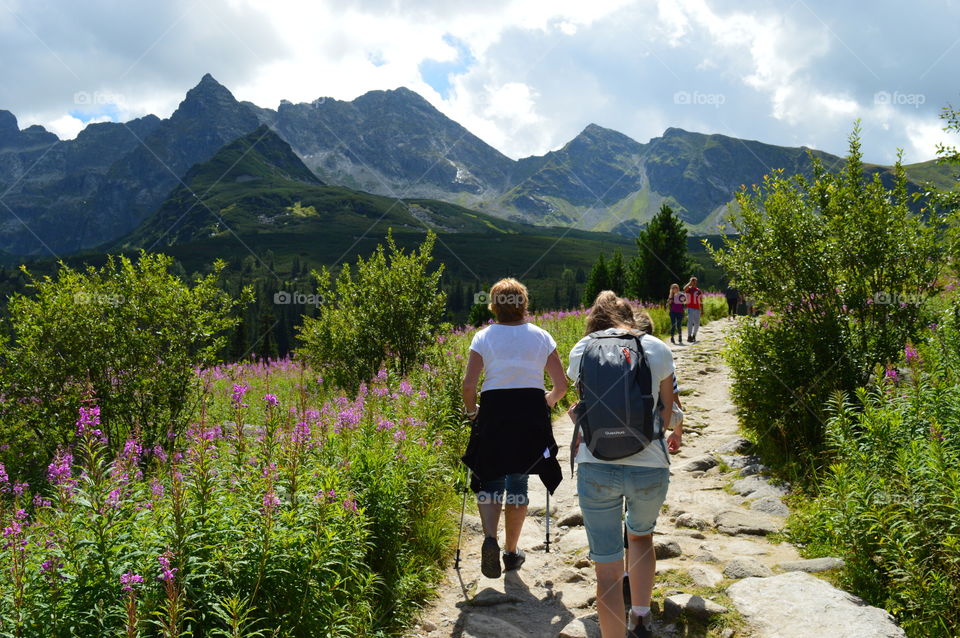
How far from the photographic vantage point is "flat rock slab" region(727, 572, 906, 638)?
149 inches

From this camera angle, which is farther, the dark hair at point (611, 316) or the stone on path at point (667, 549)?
the stone on path at point (667, 549)

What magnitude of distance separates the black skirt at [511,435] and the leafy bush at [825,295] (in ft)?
14.5

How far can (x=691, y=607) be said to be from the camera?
4.34m

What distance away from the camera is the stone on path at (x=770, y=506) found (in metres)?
6.59

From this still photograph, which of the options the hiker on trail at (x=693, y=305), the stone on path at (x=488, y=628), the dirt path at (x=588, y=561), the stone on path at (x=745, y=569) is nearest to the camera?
the stone on path at (x=488, y=628)

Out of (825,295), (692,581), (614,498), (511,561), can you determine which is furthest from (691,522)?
(825,295)

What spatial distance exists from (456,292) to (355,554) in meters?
174

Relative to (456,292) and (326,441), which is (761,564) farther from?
(456,292)

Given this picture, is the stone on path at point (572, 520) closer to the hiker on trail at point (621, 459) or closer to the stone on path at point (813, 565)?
the stone on path at point (813, 565)

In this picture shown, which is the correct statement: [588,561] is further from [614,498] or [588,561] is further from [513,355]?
[513,355]

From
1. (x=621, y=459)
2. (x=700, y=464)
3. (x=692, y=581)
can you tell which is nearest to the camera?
(x=621, y=459)

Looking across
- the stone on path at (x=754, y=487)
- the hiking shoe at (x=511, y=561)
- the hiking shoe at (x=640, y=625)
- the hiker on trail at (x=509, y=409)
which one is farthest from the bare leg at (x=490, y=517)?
the stone on path at (x=754, y=487)

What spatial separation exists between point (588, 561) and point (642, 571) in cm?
178

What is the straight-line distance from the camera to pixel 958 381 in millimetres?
5598
